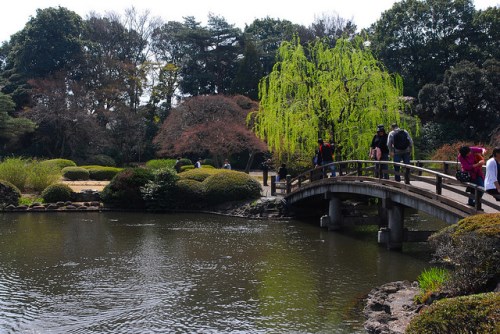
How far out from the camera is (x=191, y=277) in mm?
11609

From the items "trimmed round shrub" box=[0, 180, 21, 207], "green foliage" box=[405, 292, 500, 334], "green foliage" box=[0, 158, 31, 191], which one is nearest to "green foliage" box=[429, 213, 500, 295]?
Answer: "green foliage" box=[405, 292, 500, 334]

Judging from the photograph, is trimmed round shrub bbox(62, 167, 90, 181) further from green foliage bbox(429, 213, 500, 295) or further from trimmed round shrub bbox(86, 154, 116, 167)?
green foliage bbox(429, 213, 500, 295)

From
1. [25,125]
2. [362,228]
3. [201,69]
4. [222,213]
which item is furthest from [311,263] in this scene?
[201,69]

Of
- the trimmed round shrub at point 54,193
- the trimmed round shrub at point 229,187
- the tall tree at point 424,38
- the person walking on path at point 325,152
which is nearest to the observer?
the person walking on path at point 325,152

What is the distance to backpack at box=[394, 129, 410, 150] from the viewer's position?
14.8 metres

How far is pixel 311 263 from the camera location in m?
13.0

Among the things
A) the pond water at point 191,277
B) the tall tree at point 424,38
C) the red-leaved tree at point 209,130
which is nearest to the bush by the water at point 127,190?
the pond water at point 191,277

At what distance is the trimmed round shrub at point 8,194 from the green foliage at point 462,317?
865 inches

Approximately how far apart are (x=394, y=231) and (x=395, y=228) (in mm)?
88

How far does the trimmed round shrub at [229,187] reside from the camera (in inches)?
912

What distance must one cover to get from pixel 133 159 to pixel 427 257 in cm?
3504

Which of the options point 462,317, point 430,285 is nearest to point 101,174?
point 430,285

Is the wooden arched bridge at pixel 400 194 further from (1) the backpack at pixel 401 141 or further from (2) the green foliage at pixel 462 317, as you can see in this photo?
(2) the green foliage at pixel 462 317

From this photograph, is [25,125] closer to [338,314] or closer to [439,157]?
[439,157]
